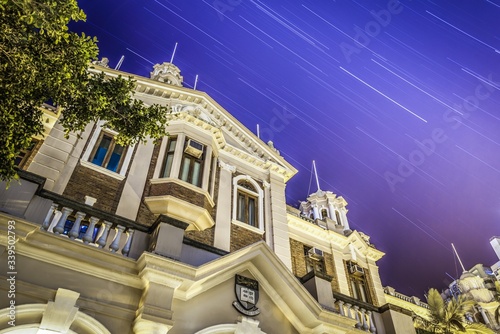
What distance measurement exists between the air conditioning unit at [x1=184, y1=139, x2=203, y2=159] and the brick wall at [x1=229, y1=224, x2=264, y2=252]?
11.4 ft

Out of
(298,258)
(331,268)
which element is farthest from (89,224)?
(331,268)

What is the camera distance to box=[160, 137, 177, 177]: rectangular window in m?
13.8

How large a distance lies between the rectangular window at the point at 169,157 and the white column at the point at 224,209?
2593 millimetres

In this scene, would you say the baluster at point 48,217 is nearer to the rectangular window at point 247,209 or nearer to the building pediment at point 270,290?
the building pediment at point 270,290

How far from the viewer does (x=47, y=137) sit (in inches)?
489

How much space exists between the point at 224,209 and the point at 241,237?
4.63 ft

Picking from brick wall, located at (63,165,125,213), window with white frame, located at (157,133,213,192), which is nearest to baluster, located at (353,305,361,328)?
window with white frame, located at (157,133,213,192)

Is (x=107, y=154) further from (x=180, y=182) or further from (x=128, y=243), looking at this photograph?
(x=128, y=243)

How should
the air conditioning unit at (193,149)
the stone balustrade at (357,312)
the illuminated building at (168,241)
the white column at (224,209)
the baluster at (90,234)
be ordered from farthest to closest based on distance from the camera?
the air conditioning unit at (193,149)
the white column at (224,209)
the stone balustrade at (357,312)
the baluster at (90,234)
the illuminated building at (168,241)

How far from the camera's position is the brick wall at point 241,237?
1419cm

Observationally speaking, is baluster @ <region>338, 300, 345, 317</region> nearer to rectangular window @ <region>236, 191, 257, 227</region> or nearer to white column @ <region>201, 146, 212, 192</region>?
rectangular window @ <region>236, 191, 257, 227</region>

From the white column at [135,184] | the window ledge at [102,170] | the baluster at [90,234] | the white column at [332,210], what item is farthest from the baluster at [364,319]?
the white column at [332,210]

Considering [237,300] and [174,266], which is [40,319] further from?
[237,300]

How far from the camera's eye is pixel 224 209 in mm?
14945
